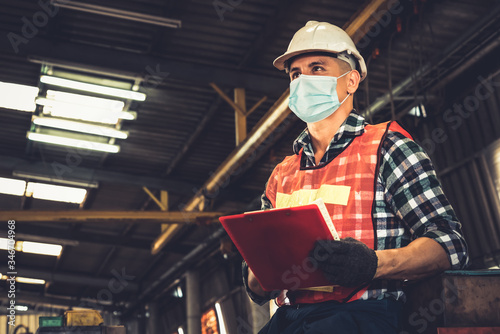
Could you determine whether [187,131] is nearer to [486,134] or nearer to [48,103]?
[48,103]

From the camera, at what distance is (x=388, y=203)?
1.91m

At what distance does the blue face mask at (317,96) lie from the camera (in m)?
2.21

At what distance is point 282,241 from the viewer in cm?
176

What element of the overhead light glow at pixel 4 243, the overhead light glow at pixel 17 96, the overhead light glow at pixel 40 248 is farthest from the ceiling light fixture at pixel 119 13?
the overhead light glow at pixel 4 243

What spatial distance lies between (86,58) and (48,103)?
1533 mm

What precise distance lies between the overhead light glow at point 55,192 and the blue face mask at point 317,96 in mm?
11976

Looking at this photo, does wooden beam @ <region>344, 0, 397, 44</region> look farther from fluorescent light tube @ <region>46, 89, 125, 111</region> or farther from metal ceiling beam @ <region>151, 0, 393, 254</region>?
fluorescent light tube @ <region>46, 89, 125, 111</region>

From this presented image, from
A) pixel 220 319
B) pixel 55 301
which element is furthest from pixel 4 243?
pixel 55 301

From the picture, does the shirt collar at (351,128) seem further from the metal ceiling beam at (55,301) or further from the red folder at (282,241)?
the metal ceiling beam at (55,301)

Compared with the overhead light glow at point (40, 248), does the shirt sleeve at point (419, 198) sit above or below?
below

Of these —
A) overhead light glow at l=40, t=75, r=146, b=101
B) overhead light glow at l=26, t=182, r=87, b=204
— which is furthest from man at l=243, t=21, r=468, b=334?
overhead light glow at l=26, t=182, r=87, b=204

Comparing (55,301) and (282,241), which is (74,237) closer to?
(55,301)

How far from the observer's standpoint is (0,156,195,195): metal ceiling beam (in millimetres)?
12586

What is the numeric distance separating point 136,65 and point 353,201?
7.08 m
